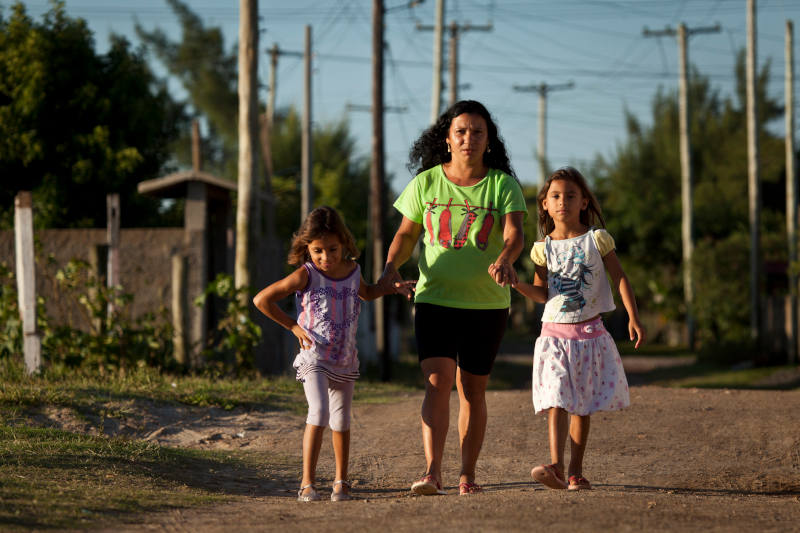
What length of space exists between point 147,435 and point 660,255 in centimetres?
3199

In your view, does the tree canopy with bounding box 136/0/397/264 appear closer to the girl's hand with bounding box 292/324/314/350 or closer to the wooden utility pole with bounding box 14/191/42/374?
the wooden utility pole with bounding box 14/191/42/374

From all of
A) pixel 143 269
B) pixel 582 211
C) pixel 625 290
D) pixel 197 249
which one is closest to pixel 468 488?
pixel 625 290

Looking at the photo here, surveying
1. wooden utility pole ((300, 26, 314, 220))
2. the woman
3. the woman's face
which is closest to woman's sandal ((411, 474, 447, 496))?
the woman

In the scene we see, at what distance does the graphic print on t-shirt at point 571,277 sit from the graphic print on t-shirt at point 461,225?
→ 49 centimetres

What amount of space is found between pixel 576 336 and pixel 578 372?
0.19m

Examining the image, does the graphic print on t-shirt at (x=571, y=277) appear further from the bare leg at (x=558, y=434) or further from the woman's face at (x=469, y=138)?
A: the woman's face at (x=469, y=138)

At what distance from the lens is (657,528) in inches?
171

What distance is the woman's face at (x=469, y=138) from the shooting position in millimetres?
5770

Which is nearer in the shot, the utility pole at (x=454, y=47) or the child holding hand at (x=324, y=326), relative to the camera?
the child holding hand at (x=324, y=326)

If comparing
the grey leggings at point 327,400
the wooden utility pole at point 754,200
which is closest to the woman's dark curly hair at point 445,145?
the grey leggings at point 327,400

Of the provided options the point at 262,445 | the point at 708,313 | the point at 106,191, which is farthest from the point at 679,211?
the point at 262,445

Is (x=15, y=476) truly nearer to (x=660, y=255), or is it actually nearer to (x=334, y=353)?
(x=334, y=353)

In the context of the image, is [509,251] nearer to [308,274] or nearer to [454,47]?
[308,274]

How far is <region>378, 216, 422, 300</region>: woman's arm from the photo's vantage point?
18.5ft
